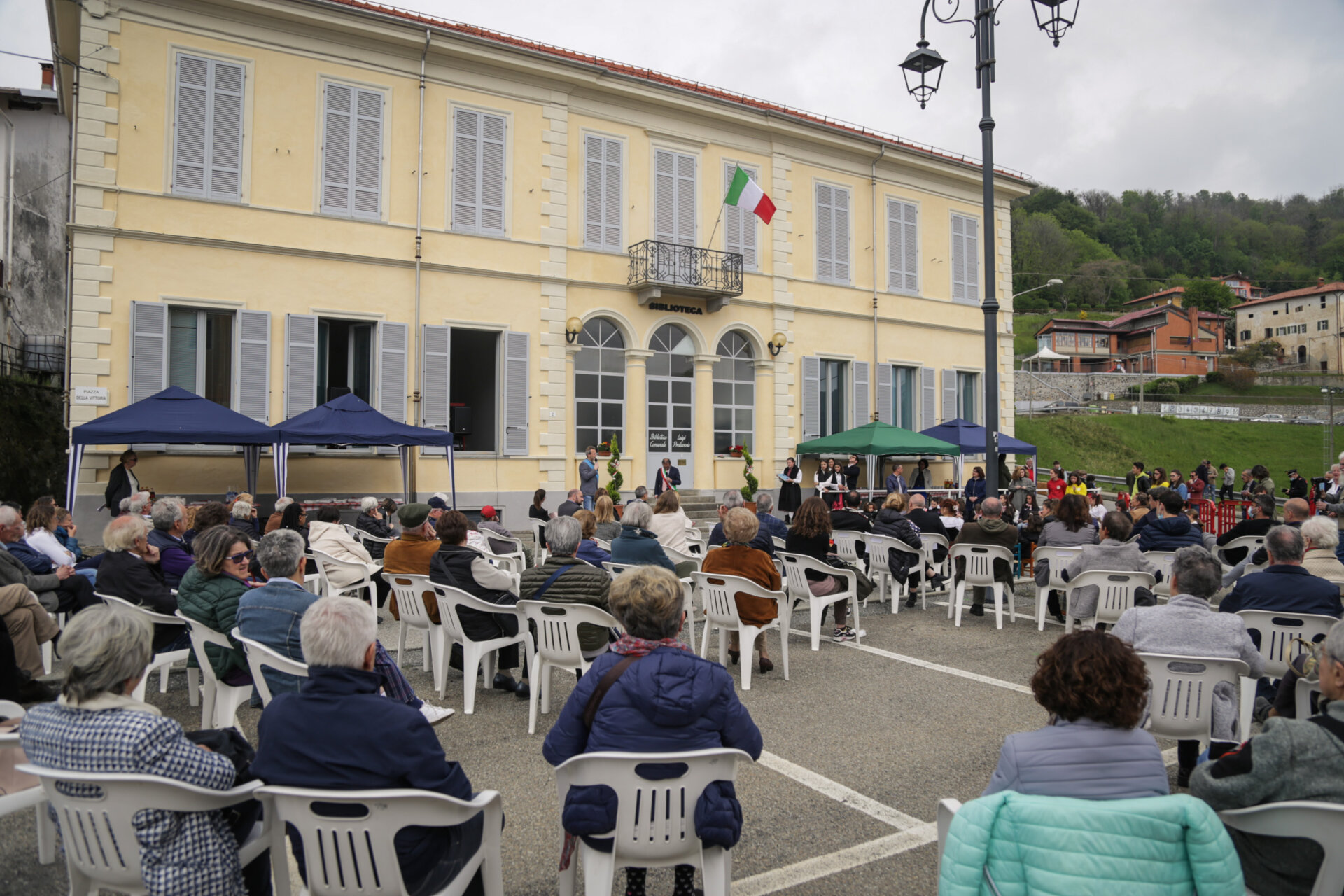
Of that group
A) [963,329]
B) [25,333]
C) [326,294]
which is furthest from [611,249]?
[25,333]

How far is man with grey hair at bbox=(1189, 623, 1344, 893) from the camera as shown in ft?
6.53

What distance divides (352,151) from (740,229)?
7526 mm

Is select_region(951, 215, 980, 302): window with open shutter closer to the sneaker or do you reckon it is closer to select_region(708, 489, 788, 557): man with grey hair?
select_region(708, 489, 788, 557): man with grey hair

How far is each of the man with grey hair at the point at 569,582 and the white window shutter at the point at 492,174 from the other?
36.4 ft

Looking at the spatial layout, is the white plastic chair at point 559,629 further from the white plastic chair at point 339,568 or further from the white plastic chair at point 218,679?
the white plastic chair at point 339,568

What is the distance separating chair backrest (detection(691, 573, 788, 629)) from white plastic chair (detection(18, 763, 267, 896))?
11.6 ft

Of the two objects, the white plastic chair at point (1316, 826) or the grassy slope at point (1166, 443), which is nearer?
the white plastic chair at point (1316, 826)

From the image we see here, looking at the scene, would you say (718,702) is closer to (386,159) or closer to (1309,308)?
(386,159)

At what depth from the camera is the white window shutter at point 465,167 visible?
47.3 ft

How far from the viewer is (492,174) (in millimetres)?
14734

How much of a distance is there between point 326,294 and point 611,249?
521cm

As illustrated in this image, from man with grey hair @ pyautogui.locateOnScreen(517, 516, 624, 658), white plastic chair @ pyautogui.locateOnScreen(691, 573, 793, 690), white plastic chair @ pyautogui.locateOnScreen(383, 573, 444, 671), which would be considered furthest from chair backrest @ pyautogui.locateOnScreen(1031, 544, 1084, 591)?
white plastic chair @ pyautogui.locateOnScreen(383, 573, 444, 671)

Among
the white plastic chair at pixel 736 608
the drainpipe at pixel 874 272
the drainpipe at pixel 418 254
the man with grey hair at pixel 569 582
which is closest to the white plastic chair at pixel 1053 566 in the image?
the white plastic chair at pixel 736 608

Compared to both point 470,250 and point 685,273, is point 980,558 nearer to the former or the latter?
point 685,273
